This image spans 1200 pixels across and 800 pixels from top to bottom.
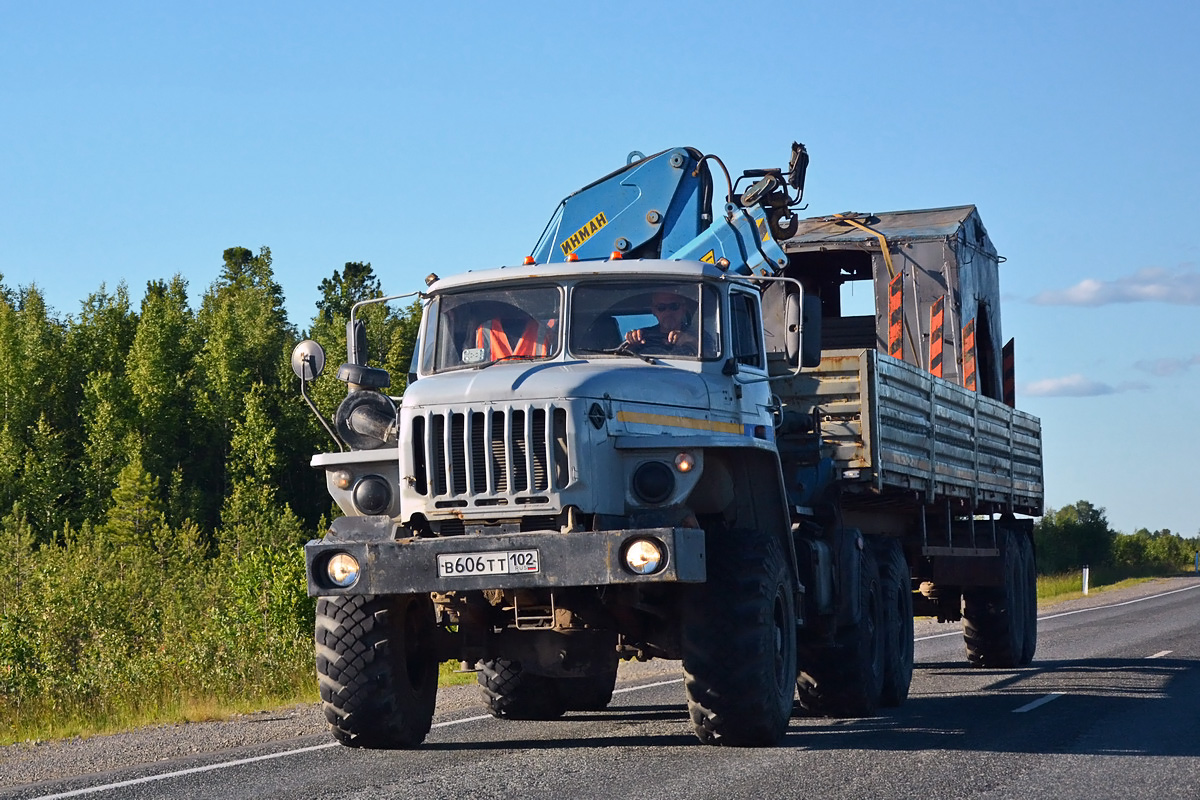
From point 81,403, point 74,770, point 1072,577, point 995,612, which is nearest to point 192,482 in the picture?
point 81,403

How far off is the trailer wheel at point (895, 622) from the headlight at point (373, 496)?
5.12m

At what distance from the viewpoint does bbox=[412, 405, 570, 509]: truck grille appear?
8.80m

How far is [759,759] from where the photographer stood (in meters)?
8.95

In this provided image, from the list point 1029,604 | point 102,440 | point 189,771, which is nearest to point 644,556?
point 189,771

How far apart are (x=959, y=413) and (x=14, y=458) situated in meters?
70.7

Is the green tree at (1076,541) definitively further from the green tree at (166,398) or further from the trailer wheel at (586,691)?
the trailer wheel at (586,691)

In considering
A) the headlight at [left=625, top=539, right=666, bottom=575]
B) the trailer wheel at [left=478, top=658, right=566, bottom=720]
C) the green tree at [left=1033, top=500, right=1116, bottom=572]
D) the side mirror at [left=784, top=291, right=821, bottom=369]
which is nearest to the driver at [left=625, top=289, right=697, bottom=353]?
the side mirror at [left=784, top=291, right=821, bottom=369]

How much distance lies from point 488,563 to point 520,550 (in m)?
0.20

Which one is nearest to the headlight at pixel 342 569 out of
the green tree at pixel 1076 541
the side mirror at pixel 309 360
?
the side mirror at pixel 309 360

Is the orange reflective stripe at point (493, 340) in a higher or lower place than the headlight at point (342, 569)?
higher

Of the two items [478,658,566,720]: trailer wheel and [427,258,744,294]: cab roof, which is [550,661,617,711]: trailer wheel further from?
[427,258,744,294]: cab roof

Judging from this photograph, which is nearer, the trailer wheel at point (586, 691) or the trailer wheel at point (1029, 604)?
the trailer wheel at point (586, 691)

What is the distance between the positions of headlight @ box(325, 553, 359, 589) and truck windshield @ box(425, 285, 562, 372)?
5.51 ft

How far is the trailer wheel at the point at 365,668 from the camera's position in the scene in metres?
9.34
